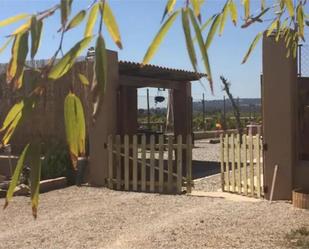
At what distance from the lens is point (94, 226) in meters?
7.07

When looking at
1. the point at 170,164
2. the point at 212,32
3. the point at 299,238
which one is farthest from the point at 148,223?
the point at 212,32

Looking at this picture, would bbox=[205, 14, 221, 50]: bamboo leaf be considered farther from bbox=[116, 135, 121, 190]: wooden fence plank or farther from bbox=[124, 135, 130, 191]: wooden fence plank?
bbox=[116, 135, 121, 190]: wooden fence plank

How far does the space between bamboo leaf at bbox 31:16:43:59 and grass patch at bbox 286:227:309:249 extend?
505cm

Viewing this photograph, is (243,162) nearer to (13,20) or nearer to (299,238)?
(299,238)

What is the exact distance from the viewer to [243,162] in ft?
33.6

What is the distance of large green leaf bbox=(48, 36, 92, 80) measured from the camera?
1.38 meters

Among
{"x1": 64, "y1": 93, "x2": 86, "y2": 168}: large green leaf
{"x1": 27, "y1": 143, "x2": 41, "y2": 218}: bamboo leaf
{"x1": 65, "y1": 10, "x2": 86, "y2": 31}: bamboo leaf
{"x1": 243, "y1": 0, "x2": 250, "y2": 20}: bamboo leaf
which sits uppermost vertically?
{"x1": 243, "y1": 0, "x2": 250, "y2": 20}: bamboo leaf

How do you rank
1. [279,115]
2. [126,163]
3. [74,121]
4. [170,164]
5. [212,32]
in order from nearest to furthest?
[74,121] → [212,32] → [279,115] → [170,164] → [126,163]

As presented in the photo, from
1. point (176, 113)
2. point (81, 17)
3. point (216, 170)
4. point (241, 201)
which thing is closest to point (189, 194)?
point (241, 201)

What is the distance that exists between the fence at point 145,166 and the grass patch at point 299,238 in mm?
3623

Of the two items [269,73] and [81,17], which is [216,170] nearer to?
[269,73]

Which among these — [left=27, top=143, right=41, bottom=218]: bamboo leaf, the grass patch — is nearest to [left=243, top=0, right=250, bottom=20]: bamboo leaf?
[left=27, top=143, right=41, bottom=218]: bamboo leaf

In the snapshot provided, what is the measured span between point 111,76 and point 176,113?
5.49 m

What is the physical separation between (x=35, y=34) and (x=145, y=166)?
912cm
